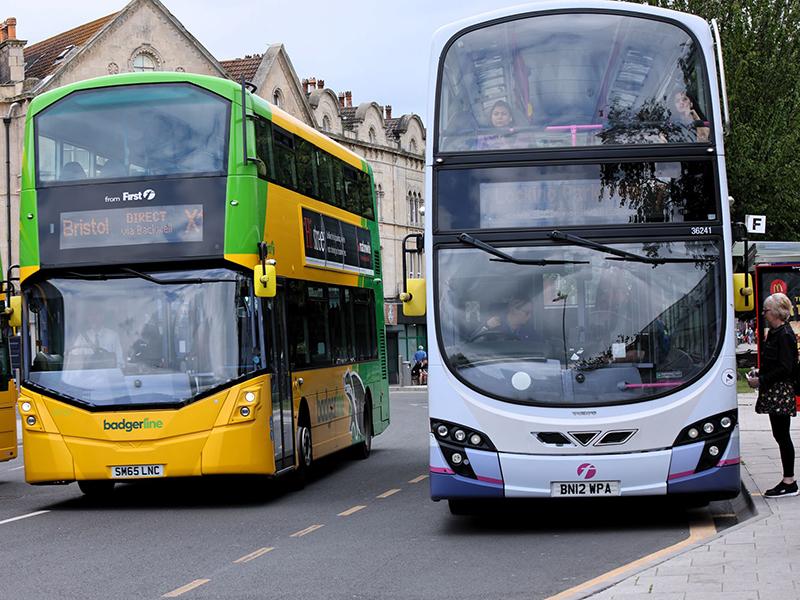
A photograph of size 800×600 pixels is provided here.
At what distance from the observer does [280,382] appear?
16.9 m

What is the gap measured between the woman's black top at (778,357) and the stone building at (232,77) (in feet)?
91.8

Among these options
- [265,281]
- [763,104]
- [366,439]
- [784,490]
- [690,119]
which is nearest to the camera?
[690,119]

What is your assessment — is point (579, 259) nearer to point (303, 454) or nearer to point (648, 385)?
point (648, 385)

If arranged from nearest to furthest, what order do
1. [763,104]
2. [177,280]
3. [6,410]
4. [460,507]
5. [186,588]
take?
[186,588] < [460,507] < [177,280] < [6,410] < [763,104]

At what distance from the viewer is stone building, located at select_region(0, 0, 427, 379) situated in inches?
→ 2125

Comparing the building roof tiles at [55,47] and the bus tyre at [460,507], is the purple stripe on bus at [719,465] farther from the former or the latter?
the building roof tiles at [55,47]

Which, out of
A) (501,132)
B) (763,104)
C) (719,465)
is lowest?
(719,465)

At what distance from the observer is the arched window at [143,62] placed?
5653 centimetres

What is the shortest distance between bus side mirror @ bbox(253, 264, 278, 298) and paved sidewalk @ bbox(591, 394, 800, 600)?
5.40m

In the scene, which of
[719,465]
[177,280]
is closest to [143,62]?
[177,280]

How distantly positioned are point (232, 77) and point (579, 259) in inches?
2055

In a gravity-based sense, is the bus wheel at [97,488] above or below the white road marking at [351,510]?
above

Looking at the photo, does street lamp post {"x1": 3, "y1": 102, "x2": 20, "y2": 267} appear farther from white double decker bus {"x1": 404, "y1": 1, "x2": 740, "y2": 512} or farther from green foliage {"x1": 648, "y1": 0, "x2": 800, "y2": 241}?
white double decker bus {"x1": 404, "y1": 1, "x2": 740, "y2": 512}

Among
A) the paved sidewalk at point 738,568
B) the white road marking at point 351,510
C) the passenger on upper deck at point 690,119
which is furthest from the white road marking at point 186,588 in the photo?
the passenger on upper deck at point 690,119
